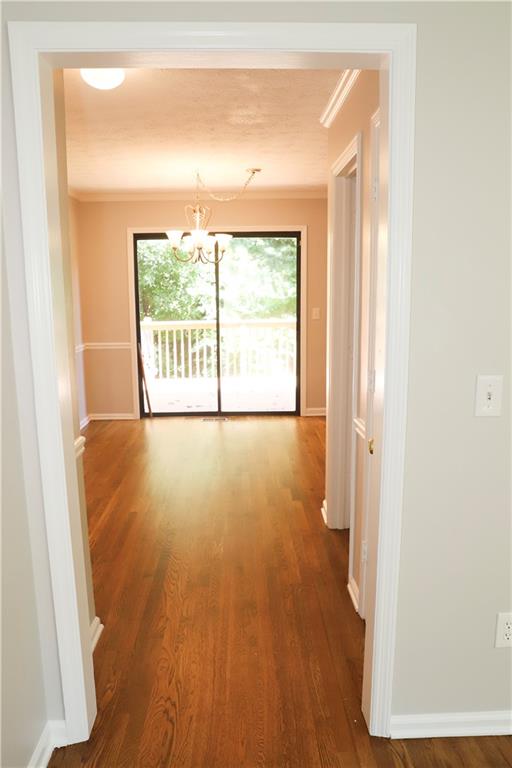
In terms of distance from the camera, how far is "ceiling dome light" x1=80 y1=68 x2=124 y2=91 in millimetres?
2492

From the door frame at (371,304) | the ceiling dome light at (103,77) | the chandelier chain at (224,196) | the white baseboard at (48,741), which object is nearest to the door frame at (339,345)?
the door frame at (371,304)

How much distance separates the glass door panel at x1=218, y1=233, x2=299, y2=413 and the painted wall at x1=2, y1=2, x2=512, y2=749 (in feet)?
15.4

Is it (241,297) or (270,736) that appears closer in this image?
(270,736)

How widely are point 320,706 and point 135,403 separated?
483cm

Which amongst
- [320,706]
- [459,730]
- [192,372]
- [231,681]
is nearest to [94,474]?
[192,372]

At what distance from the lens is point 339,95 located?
287 cm

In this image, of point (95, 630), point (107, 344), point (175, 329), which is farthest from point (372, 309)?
point (107, 344)

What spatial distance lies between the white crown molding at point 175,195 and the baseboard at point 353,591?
4.44m

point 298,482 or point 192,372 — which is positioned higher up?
point 192,372

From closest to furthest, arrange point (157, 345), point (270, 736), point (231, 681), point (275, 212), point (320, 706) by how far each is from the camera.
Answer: point (270, 736) < point (320, 706) < point (231, 681) < point (275, 212) < point (157, 345)

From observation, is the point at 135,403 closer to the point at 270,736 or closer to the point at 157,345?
the point at 157,345

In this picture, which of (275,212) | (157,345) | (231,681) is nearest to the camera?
(231,681)

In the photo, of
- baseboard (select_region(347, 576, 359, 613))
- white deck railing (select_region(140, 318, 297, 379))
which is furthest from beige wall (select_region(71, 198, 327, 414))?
baseboard (select_region(347, 576, 359, 613))

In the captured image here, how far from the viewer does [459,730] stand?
6.22 ft
